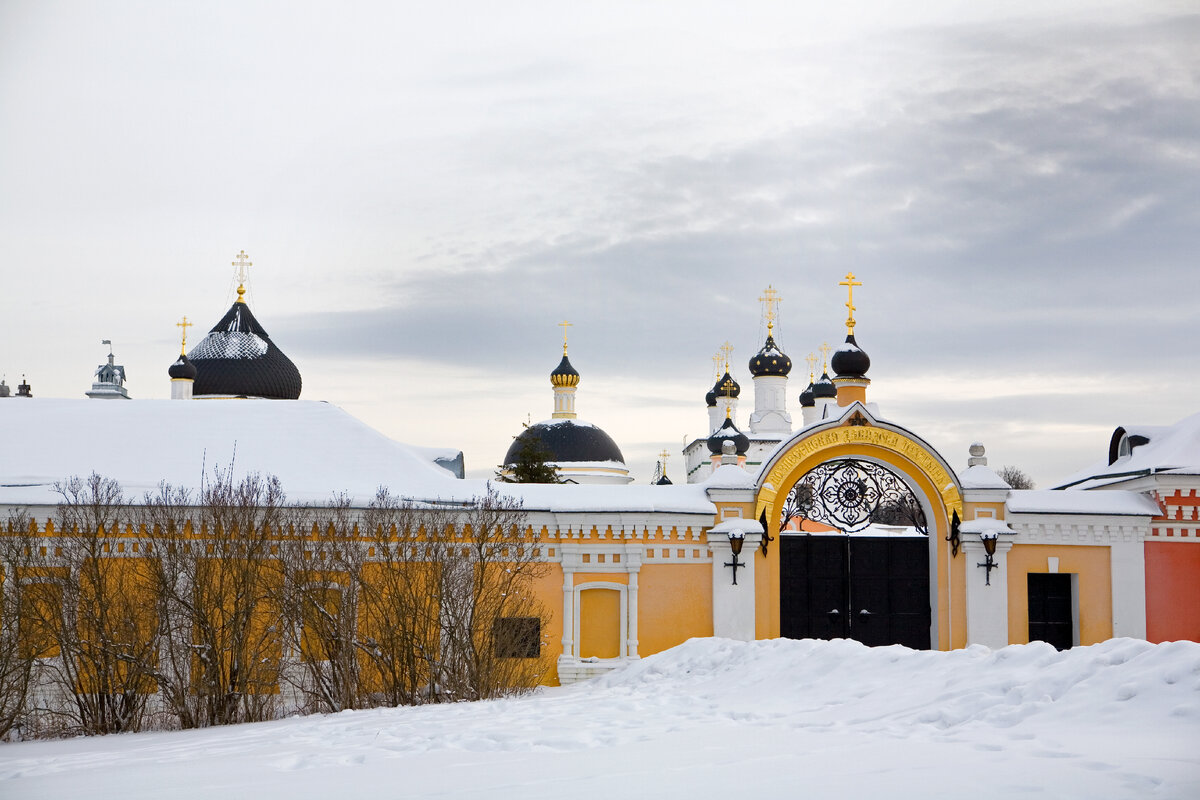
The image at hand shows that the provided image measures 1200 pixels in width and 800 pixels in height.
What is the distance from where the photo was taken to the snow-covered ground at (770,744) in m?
6.27

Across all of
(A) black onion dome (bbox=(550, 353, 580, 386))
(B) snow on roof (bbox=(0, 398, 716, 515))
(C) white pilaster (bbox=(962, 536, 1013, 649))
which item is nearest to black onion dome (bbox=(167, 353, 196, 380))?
(B) snow on roof (bbox=(0, 398, 716, 515))

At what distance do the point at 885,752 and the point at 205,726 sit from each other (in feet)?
26.9

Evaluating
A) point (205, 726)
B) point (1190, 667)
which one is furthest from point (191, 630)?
point (1190, 667)

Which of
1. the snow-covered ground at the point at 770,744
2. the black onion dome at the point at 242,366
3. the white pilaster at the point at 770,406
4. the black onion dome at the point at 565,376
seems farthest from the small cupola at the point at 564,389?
the snow-covered ground at the point at 770,744

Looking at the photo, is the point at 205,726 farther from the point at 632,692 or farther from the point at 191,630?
the point at 632,692

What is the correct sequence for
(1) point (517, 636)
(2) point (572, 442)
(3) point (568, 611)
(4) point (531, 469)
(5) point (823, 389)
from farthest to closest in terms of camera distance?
(2) point (572, 442) < (5) point (823, 389) < (4) point (531, 469) < (3) point (568, 611) < (1) point (517, 636)

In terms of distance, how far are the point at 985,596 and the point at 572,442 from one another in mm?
29523

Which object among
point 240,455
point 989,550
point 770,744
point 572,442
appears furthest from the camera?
point 572,442

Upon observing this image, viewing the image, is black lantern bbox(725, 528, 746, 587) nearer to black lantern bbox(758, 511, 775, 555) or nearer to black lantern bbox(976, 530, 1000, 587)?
black lantern bbox(758, 511, 775, 555)

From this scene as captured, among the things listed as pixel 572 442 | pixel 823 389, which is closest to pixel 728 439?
pixel 823 389

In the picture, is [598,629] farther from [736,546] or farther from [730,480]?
[730,480]

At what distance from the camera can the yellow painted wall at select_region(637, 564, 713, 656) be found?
52.5ft

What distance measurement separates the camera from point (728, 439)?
3872 centimetres

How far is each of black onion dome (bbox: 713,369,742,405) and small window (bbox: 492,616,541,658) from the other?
34.3 metres
